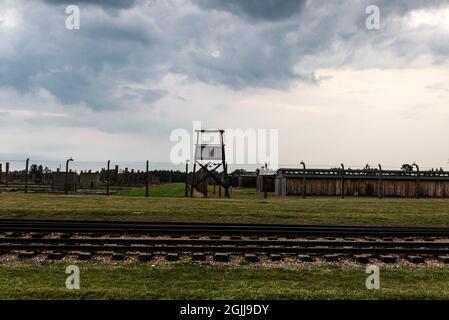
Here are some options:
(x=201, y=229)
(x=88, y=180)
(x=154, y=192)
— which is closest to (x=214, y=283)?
(x=201, y=229)

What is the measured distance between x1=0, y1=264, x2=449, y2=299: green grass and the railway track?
50.5 inches

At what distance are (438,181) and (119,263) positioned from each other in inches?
1652

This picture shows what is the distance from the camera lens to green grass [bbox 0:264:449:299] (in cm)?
780

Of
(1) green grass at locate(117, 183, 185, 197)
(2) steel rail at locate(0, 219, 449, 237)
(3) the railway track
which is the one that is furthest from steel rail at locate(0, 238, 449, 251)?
(1) green grass at locate(117, 183, 185, 197)

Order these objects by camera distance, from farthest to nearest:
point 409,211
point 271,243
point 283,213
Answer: point 409,211 < point 283,213 < point 271,243

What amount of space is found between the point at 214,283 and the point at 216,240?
4088mm

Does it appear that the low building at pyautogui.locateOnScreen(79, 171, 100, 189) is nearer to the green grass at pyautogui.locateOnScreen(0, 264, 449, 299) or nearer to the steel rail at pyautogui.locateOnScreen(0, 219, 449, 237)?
the steel rail at pyautogui.locateOnScreen(0, 219, 449, 237)

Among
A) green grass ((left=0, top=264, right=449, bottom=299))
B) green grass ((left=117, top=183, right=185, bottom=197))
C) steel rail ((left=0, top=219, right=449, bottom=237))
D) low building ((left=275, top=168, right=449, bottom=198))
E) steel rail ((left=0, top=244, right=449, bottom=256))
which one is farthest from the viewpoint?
low building ((left=275, top=168, right=449, bottom=198))

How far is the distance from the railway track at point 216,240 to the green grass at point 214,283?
1.28 metres

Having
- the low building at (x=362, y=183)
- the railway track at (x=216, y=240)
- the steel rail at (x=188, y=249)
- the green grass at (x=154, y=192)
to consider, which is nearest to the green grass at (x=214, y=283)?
the railway track at (x=216, y=240)
